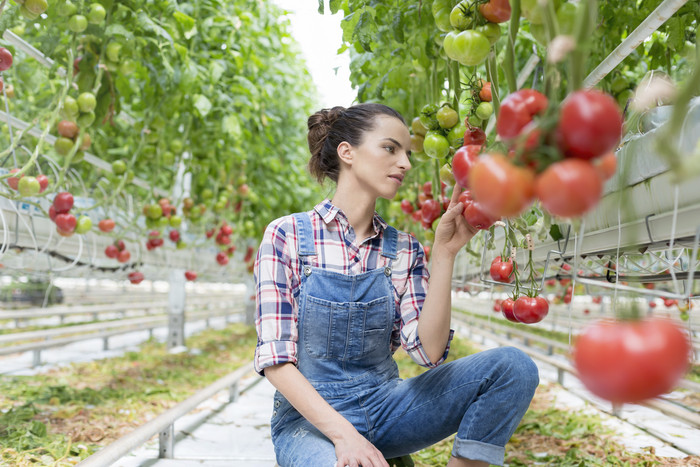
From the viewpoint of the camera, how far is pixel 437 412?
1.50m

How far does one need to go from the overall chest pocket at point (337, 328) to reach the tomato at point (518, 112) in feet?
3.67

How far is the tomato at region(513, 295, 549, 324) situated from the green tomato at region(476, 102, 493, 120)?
46 cm

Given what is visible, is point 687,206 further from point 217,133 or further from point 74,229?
point 217,133

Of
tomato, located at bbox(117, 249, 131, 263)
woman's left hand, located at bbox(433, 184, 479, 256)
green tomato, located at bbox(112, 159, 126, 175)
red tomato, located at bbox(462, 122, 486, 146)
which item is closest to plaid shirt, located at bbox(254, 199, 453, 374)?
woman's left hand, located at bbox(433, 184, 479, 256)

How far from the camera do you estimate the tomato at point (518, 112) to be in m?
0.54

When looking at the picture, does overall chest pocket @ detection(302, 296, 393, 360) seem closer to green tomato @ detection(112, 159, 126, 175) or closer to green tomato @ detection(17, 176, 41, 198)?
green tomato @ detection(17, 176, 41, 198)

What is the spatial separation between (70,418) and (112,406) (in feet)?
1.23

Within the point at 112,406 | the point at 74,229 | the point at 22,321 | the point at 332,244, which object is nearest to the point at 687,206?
the point at 332,244

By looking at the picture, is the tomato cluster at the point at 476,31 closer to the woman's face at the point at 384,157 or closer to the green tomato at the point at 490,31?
the green tomato at the point at 490,31

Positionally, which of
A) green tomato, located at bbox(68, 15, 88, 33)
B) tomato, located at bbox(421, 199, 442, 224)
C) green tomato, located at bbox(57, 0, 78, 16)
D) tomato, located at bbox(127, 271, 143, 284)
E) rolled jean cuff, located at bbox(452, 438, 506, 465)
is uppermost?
green tomato, located at bbox(57, 0, 78, 16)

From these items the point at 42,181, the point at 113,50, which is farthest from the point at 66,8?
the point at 42,181

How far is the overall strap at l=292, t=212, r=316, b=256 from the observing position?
5.42ft

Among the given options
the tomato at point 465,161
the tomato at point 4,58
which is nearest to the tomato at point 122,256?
the tomato at point 4,58

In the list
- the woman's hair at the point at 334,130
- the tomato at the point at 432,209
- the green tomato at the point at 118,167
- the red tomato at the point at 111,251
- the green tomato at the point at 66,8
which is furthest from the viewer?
the red tomato at the point at 111,251
